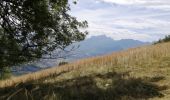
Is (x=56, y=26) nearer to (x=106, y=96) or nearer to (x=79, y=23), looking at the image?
(x=79, y=23)

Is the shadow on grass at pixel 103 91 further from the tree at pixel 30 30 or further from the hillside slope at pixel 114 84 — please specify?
the tree at pixel 30 30

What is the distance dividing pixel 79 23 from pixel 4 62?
3685 millimetres

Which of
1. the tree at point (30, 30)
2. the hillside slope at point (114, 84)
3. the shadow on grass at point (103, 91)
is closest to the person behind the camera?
the shadow on grass at point (103, 91)

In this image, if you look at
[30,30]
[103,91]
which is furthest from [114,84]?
[30,30]

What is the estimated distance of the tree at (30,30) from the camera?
1527cm

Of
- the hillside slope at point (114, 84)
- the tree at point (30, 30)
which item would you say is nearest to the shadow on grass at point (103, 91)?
the hillside slope at point (114, 84)

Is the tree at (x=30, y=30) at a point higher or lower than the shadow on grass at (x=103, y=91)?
higher

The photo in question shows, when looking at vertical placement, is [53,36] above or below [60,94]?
above

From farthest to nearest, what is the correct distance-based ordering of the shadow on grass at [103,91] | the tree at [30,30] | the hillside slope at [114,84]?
the tree at [30,30] → the hillside slope at [114,84] → the shadow on grass at [103,91]

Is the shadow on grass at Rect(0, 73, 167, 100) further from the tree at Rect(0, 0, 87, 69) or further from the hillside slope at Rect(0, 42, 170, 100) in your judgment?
the tree at Rect(0, 0, 87, 69)

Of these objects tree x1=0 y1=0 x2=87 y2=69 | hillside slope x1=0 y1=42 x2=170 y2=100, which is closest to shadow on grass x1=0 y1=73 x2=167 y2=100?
hillside slope x1=0 y1=42 x2=170 y2=100

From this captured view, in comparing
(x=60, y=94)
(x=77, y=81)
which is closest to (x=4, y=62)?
(x=77, y=81)

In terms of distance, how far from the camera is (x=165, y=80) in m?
12.0

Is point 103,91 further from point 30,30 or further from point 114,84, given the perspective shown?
point 30,30
